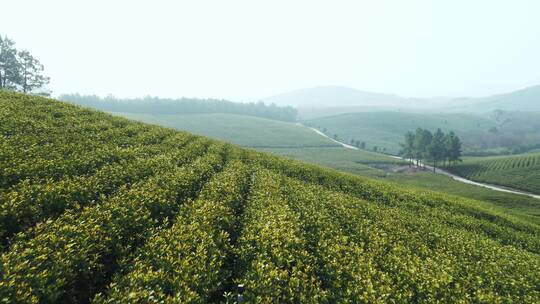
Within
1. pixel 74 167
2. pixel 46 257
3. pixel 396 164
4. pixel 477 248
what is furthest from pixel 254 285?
pixel 396 164

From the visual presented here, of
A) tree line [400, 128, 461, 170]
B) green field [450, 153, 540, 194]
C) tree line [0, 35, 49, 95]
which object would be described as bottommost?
green field [450, 153, 540, 194]

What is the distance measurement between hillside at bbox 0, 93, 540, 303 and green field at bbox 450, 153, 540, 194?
77094 mm

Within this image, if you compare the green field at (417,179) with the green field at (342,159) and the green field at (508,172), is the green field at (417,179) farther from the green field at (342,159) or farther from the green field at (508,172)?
the green field at (508,172)

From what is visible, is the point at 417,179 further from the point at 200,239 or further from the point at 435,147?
the point at 200,239

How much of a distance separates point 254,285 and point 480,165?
14360 centimetres

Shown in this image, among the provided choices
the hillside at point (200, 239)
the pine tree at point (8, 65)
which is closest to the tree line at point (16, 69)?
the pine tree at point (8, 65)

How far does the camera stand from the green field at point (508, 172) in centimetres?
8506

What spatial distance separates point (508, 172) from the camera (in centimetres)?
9781

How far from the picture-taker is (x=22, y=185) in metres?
14.9

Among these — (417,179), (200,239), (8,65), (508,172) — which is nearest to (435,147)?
(508,172)

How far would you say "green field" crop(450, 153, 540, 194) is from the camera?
85.1 meters

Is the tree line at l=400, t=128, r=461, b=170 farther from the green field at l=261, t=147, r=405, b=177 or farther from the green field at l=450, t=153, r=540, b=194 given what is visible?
the green field at l=261, t=147, r=405, b=177

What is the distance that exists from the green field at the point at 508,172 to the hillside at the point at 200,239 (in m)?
77.1

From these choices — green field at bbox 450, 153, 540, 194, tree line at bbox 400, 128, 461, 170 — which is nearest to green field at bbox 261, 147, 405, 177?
tree line at bbox 400, 128, 461, 170
